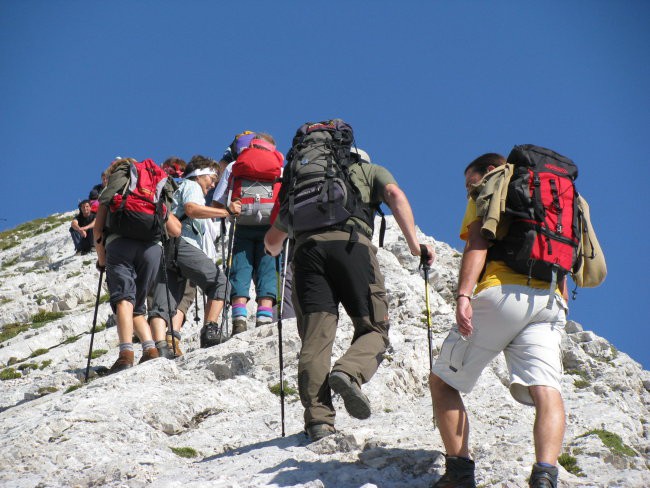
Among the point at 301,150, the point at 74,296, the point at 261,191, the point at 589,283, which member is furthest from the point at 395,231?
the point at 589,283

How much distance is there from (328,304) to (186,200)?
559cm

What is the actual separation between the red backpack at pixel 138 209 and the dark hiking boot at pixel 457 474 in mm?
6532

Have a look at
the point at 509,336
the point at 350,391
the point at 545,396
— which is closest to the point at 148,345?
the point at 350,391

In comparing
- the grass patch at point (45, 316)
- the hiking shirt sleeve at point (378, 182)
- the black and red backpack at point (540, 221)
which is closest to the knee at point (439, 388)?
the black and red backpack at point (540, 221)

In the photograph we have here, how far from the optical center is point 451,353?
598cm

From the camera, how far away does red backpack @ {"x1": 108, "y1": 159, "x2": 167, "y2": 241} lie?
36.0 ft

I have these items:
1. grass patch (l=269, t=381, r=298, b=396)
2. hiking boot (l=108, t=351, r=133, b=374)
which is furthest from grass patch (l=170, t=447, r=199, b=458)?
hiking boot (l=108, t=351, r=133, b=374)

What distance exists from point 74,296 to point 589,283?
53.1 feet

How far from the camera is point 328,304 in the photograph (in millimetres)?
7180

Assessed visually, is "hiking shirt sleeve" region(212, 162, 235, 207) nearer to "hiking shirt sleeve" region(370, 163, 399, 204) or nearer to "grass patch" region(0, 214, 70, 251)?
"hiking shirt sleeve" region(370, 163, 399, 204)

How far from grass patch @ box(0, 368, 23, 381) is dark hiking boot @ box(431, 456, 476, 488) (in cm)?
954

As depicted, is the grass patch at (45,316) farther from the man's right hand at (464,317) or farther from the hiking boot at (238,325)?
the man's right hand at (464,317)

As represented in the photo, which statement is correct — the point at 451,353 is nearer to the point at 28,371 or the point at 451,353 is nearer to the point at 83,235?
the point at 28,371

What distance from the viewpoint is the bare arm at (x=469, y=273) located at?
5.89 meters
